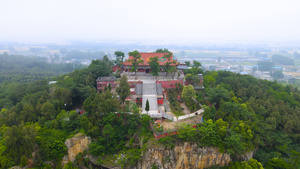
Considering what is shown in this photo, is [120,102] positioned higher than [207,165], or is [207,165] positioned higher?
[120,102]

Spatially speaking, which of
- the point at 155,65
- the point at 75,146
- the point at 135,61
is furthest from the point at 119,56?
the point at 75,146

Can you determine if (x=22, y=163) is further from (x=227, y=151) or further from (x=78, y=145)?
(x=227, y=151)

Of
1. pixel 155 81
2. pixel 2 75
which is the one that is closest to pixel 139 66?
pixel 155 81

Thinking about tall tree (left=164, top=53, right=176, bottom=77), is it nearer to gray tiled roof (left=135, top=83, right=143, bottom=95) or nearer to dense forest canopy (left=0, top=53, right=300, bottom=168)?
gray tiled roof (left=135, top=83, right=143, bottom=95)

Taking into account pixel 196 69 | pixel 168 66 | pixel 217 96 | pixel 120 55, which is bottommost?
pixel 217 96

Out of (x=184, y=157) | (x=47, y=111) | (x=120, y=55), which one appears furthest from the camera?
(x=120, y=55)

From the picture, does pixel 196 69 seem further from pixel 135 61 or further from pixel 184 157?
pixel 184 157
